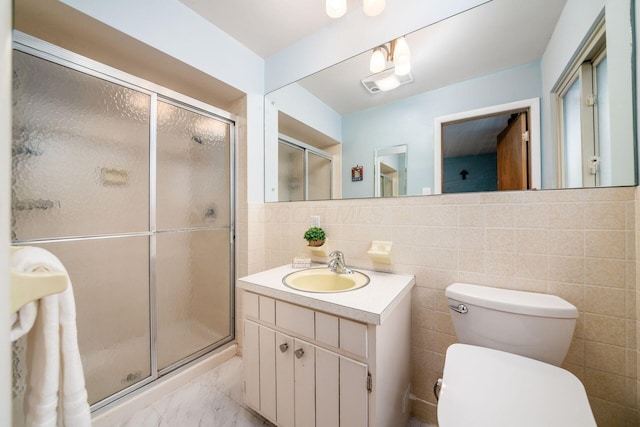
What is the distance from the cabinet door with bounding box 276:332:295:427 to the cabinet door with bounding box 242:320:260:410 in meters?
0.13

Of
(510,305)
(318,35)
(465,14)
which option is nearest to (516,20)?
(465,14)

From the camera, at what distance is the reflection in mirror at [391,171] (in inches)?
53.9

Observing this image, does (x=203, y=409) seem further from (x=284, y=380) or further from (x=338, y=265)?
(x=338, y=265)

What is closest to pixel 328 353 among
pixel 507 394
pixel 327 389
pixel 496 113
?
pixel 327 389

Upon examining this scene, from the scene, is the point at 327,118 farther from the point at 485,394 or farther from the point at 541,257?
the point at 485,394

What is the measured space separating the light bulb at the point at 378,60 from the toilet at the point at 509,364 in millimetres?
1261

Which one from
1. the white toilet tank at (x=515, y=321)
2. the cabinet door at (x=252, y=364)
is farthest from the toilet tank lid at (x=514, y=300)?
the cabinet door at (x=252, y=364)

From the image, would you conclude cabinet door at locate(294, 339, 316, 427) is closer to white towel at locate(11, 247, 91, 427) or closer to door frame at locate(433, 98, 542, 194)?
white towel at locate(11, 247, 91, 427)

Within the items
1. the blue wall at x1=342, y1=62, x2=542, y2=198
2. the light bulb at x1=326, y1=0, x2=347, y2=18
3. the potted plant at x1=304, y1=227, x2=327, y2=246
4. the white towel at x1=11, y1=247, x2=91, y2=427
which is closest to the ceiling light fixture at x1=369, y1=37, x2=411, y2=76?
the blue wall at x1=342, y1=62, x2=542, y2=198

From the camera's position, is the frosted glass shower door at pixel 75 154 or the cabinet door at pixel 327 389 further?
the frosted glass shower door at pixel 75 154

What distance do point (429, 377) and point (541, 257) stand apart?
0.78 metres

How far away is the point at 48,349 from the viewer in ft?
1.41

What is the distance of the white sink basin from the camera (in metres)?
1.31

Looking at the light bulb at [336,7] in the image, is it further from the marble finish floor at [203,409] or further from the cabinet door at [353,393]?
the marble finish floor at [203,409]
